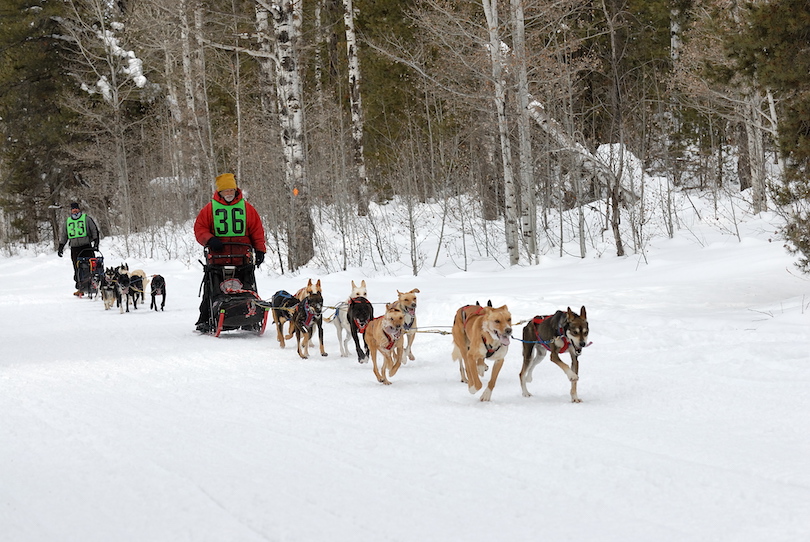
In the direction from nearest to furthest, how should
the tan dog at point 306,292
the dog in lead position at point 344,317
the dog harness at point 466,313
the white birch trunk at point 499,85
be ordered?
1. the dog harness at point 466,313
2. the dog in lead position at point 344,317
3. the tan dog at point 306,292
4. the white birch trunk at point 499,85

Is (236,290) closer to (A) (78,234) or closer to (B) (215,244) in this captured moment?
(B) (215,244)

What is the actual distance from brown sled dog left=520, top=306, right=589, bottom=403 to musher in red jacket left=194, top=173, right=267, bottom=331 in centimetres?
526

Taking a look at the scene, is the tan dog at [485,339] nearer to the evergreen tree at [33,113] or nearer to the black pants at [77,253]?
the black pants at [77,253]

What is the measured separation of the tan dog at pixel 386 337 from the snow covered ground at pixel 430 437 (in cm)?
22

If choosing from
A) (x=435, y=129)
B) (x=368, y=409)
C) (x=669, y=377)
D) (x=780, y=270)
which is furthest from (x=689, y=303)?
(x=435, y=129)

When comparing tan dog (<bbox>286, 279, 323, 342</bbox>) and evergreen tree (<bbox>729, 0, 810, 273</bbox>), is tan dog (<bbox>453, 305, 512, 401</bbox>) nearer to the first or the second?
tan dog (<bbox>286, 279, 323, 342</bbox>)

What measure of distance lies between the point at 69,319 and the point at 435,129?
15579 mm

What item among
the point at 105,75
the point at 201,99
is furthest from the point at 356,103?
the point at 105,75

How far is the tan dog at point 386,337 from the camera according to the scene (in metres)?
6.82

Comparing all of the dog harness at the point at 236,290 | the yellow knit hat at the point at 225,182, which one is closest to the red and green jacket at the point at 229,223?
the yellow knit hat at the point at 225,182

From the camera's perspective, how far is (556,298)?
32.2ft

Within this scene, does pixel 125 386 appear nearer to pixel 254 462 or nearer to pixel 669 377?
pixel 254 462

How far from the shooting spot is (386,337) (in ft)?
22.8

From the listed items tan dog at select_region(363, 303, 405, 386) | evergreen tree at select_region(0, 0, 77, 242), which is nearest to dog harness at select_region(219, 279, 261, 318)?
tan dog at select_region(363, 303, 405, 386)
